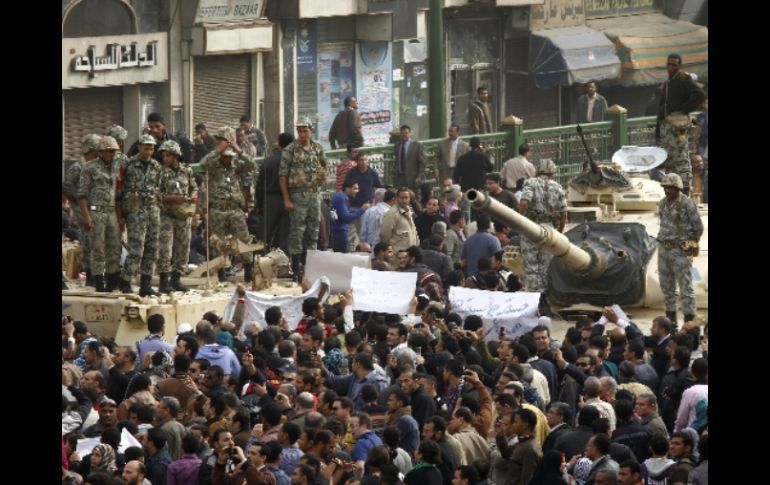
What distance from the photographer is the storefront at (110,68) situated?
31344 millimetres

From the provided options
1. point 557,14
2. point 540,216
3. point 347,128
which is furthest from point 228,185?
point 557,14

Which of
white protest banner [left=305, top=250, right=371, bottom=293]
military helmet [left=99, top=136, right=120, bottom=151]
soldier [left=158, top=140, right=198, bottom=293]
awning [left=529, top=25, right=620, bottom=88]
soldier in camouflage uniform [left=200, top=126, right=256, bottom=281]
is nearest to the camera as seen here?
military helmet [left=99, top=136, right=120, bottom=151]

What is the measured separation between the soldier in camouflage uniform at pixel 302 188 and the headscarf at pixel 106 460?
31.1 ft

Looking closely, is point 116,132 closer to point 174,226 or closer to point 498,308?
point 174,226

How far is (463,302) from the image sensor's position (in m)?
19.6

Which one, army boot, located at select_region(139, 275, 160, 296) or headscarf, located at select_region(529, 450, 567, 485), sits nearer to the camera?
headscarf, located at select_region(529, 450, 567, 485)

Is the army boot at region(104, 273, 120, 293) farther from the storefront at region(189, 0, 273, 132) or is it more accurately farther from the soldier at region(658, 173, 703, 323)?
the storefront at region(189, 0, 273, 132)

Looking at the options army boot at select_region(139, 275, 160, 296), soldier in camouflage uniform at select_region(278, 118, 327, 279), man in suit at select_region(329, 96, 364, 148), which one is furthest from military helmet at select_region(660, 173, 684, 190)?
man in suit at select_region(329, 96, 364, 148)

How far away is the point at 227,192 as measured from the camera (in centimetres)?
2173

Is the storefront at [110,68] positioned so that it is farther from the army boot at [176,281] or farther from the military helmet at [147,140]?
the military helmet at [147,140]

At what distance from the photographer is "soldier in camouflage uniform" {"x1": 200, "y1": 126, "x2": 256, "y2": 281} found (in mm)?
21531
